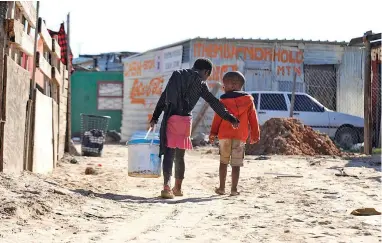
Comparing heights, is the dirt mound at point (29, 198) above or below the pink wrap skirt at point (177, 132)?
below

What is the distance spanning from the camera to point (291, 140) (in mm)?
14867

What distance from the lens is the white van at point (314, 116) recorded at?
1752cm

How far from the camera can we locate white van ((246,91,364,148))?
17516 mm

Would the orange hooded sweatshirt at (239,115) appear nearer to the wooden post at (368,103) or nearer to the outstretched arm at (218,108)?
the outstretched arm at (218,108)

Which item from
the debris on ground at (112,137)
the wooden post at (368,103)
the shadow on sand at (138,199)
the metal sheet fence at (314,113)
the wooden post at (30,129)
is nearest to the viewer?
the shadow on sand at (138,199)

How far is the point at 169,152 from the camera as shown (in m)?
7.14

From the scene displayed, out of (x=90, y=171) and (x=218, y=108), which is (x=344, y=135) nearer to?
(x=90, y=171)

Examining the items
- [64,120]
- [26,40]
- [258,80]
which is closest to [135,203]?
[26,40]

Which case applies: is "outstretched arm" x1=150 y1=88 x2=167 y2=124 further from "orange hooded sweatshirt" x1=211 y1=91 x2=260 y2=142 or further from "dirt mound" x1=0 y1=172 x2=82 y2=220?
"dirt mound" x1=0 y1=172 x2=82 y2=220

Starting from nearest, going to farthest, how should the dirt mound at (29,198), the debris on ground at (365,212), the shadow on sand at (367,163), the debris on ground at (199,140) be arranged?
the dirt mound at (29,198) < the debris on ground at (365,212) < the shadow on sand at (367,163) < the debris on ground at (199,140)

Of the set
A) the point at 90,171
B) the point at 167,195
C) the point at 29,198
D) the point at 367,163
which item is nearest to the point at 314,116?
the point at 367,163

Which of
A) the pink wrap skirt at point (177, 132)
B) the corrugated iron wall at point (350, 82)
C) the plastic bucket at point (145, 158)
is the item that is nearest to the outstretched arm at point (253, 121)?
the pink wrap skirt at point (177, 132)

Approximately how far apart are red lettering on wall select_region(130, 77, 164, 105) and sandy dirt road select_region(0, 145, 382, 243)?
50.2 ft

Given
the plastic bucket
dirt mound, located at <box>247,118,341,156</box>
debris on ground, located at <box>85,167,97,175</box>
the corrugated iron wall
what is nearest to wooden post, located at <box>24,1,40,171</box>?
the plastic bucket
